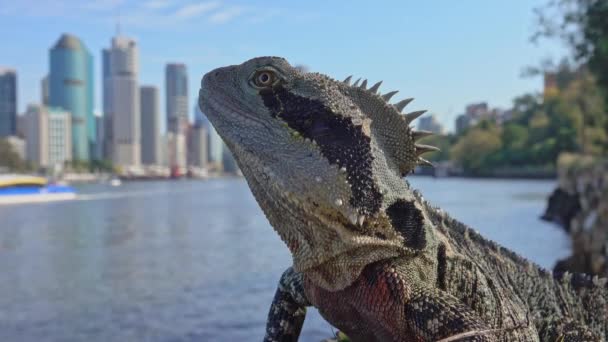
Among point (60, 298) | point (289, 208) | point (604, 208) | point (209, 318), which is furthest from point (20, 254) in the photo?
point (289, 208)

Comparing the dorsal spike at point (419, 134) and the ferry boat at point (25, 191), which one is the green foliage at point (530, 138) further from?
the dorsal spike at point (419, 134)

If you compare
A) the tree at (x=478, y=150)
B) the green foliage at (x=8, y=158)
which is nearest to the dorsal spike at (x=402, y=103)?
the tree at (x=478, y=150)

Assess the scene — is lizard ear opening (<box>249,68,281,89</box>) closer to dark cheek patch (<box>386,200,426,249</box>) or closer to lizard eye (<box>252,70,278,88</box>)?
lizard eye (<box>252,70,278,88</box>)

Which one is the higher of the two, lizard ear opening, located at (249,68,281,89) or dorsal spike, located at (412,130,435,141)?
lizard ear opening, located at (249,68,281,89)

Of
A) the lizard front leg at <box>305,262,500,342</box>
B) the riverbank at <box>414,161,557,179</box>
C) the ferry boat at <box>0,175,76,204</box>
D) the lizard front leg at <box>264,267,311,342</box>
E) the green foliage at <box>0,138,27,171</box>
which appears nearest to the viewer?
the lizard front leg at <box>305,262,500,342</box>

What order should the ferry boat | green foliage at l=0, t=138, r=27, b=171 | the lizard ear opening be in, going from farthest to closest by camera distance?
green foliage at l=0, t=138, r=27, b=171 → the ferry boat → the lizard ear opening

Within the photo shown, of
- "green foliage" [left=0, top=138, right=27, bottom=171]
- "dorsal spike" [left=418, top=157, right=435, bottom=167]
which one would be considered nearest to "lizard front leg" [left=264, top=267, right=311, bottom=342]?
"dorsal spike" [left=418, top=157, right=435, bottom=167]

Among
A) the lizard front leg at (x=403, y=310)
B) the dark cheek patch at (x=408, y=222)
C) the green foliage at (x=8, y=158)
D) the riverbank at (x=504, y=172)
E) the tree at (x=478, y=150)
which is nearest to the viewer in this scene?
the lizard front leg at (x=403, y=310)

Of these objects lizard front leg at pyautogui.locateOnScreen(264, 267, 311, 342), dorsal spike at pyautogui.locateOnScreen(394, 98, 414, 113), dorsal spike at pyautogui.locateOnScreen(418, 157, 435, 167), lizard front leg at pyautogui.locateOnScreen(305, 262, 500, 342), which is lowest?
lizard front leg at pyautogui.locateOnScreen(264, 267, 311, 342)
